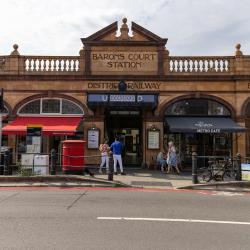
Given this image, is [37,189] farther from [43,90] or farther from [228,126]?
[228,126]

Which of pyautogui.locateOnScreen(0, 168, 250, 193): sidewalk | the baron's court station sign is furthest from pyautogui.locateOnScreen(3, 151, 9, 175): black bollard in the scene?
the baron's court station sign

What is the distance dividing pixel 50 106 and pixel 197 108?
806 centimetres

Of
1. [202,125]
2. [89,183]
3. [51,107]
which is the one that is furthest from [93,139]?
[89,183]

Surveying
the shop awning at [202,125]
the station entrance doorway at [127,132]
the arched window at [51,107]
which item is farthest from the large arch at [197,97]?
the arched window at [51,107]

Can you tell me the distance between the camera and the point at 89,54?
2281cm

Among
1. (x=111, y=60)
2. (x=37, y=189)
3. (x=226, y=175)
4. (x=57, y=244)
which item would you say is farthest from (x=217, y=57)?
(x=57, y=244)

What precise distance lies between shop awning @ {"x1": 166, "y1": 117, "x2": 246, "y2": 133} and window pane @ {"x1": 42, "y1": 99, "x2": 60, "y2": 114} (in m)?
6.04

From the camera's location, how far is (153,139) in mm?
22406

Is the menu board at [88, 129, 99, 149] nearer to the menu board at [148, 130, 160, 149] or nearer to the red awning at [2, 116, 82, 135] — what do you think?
the red awning at [2, 116, 82, 135]

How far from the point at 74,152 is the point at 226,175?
20.7 feet

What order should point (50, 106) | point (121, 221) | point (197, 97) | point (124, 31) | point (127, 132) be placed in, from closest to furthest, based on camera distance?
point (121, 221)
point (197, 97)
point (50, 106)
point (124, 31)
point (127, 132)

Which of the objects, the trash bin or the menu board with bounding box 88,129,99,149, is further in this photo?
the menu board with bounding box 88,129,99,149

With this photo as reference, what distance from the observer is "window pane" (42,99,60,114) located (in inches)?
894

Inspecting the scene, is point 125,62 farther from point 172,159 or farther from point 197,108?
point 172,159
